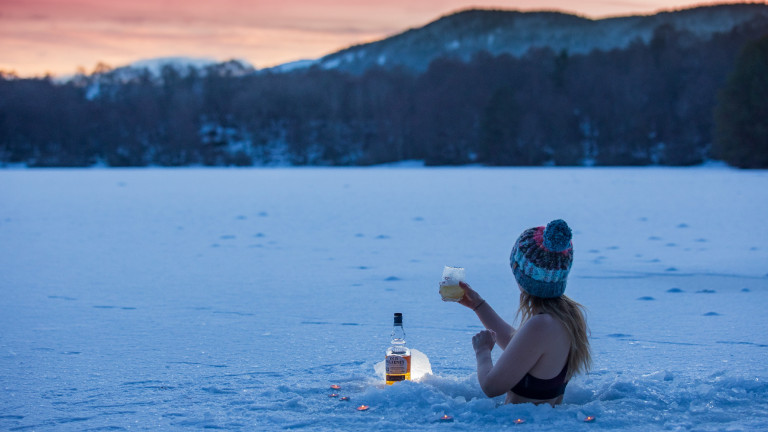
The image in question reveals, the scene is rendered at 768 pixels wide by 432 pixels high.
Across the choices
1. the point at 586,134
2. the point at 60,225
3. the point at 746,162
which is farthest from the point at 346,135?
the point at 60,225

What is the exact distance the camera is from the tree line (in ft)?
230

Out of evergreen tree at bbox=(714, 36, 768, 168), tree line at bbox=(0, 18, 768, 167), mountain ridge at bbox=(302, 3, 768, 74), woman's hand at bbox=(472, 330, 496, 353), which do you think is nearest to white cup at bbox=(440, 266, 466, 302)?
woman's hand at bbox=(472, 330, 496, 353)

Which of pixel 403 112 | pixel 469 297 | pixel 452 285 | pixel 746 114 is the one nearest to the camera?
pixel 452 285

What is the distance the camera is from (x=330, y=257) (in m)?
7.60

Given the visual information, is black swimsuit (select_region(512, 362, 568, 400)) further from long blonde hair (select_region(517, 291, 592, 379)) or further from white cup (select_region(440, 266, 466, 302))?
white cup (select_region(440, 266, 466, 302))

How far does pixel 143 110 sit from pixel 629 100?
56656 mm

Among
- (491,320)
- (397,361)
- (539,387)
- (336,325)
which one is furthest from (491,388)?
(336,325)

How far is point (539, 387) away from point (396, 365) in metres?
0.61

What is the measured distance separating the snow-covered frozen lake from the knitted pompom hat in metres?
0.47

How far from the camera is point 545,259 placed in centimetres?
244

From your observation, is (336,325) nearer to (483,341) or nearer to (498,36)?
(483,341)

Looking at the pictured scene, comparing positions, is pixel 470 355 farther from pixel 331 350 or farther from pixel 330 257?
pixel 330 257

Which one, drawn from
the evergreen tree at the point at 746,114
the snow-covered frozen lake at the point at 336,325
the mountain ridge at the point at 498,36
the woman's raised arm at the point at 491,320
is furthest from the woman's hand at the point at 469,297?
the mountain ridge at the point at 498,36

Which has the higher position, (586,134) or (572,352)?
(586,134)
